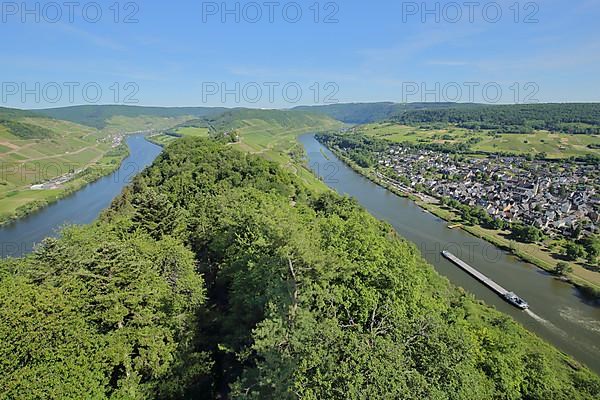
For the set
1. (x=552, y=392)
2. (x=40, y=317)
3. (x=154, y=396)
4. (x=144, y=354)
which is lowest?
(x=552, y=392)

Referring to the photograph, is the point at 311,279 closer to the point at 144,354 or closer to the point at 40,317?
the point at 144,354

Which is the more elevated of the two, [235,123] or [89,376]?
[235,123]

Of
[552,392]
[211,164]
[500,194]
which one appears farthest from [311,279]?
[500,194]

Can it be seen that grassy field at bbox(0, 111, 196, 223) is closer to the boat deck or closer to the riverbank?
the riverbank

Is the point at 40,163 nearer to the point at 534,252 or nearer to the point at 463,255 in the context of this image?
the point at 463,255

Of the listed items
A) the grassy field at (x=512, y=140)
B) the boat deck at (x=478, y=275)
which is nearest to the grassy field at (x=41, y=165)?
the boat deck at (x=478, y=275)

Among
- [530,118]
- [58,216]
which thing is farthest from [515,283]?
[530,118]

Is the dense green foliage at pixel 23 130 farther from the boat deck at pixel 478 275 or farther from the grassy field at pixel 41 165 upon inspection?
the boat deck at pixel 478 275

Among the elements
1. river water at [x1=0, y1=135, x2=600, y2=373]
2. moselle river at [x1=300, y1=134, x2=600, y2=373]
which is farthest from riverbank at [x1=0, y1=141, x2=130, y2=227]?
moselle river at [x1=300, y1=134, x2=600, y2=373]
